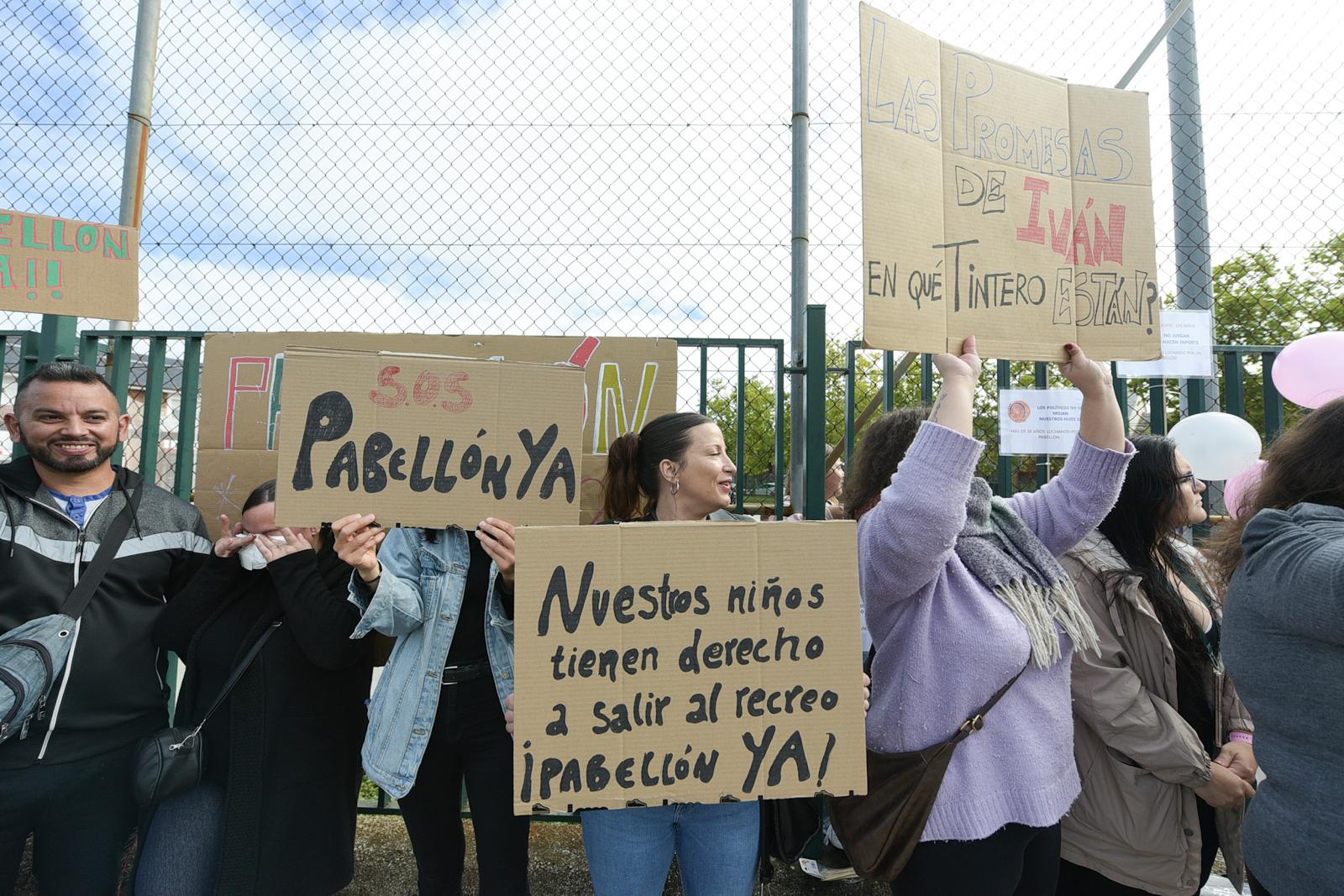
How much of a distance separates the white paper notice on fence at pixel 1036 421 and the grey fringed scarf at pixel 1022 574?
1.22 metres

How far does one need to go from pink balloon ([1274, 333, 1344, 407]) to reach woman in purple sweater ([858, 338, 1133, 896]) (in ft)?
6.56

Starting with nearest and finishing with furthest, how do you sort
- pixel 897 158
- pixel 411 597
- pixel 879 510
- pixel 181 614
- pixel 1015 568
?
pixel 879 510 < pixel 1015 568 < pixel 897 158 < pixel 411 597 < pixel 181 614

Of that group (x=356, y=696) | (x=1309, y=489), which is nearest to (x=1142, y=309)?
(x=1309, y=489)

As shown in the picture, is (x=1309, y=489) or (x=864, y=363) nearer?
(x=1309, y=489)

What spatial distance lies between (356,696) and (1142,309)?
266 centimetres

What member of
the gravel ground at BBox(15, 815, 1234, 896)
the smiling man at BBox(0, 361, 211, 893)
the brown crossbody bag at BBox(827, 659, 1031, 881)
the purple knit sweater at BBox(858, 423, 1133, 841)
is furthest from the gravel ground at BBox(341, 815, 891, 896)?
the purple knit sweater at BBox(858, 423, 1133, 841)

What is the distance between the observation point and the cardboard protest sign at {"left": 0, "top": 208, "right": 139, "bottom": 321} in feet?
9.90

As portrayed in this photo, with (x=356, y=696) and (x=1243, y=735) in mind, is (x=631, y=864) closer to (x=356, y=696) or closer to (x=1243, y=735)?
(x=356, y=696)

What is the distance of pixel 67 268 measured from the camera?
10.1 feet

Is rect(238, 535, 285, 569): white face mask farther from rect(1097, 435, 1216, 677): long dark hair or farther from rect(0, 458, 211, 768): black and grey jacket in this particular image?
rect(1097, 435, 1216, 677): long dark hair

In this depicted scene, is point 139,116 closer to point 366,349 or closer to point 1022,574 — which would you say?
point 366,349

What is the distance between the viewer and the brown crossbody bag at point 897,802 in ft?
5.85

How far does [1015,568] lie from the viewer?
76.2 inches

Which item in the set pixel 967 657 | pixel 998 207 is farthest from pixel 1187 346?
pixel 967 657
